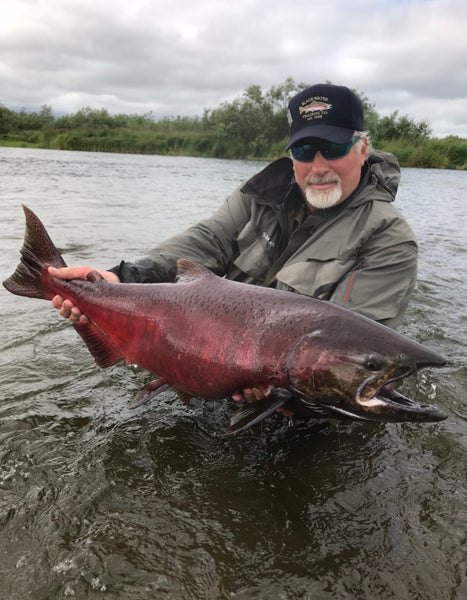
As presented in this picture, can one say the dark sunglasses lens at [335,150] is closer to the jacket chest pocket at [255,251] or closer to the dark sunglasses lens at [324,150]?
the dark sunglasses lens at [324,150]

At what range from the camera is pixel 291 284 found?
11.0 ft

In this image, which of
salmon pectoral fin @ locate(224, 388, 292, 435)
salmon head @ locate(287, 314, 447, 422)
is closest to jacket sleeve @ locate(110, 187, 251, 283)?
salmon pectoral fin @ locate(224, 388, 292, 435)

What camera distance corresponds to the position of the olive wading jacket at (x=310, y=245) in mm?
3146

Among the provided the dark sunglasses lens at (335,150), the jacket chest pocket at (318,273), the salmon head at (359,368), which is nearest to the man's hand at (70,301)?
the jacket chest pocket at (318,273)

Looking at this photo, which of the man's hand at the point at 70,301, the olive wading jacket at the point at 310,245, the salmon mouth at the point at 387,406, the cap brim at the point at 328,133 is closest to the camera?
the salmon mouth at the point at 387,406

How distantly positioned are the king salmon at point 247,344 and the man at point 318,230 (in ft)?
1.01

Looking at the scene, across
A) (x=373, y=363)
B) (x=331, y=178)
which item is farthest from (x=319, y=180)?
(x=373, y=363)

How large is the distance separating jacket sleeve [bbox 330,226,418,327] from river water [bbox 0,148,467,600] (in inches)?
34.5

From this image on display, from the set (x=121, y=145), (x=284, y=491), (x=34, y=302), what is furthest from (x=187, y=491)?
(x=121, y=145)

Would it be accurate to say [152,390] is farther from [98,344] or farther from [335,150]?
[335,150]

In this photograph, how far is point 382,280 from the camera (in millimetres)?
3127

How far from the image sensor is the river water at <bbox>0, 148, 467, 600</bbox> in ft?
6.91

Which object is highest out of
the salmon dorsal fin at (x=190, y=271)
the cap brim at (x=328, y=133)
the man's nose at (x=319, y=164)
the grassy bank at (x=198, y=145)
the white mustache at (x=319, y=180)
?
the cap brim at (x=328, y=133)

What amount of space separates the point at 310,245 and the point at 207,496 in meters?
1.83
